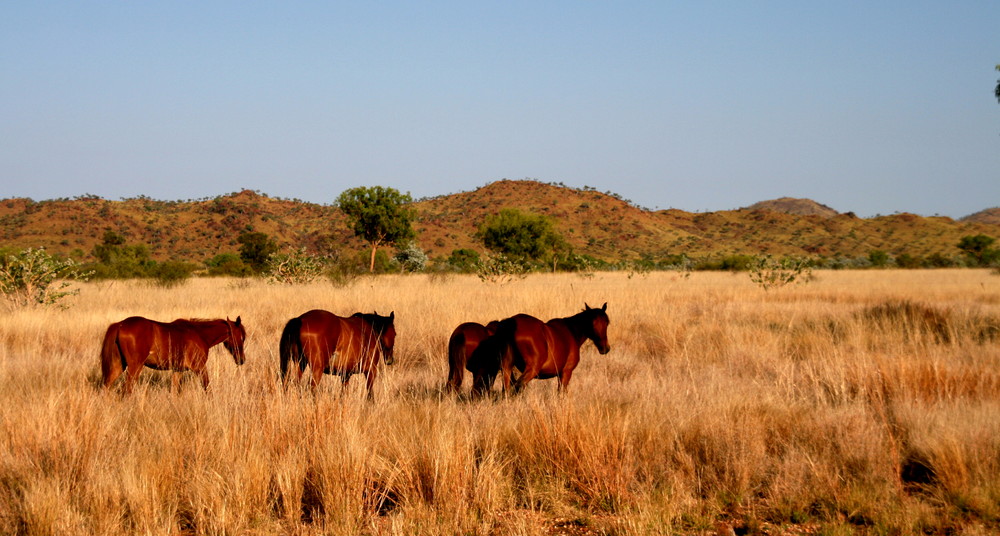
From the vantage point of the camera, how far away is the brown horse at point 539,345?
591 cm

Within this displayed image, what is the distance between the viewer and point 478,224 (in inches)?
3593

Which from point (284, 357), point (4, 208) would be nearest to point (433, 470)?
point (284, 357)

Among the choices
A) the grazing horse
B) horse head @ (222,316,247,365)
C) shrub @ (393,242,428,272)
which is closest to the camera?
the grazing horse

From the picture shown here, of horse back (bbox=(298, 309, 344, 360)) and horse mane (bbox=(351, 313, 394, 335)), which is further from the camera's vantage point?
horse mane (bbox=(351, 313, 394, 335))

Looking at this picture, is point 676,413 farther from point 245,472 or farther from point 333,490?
point 245,472

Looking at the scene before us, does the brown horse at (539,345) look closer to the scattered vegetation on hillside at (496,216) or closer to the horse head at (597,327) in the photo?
the horse head at (597,327)

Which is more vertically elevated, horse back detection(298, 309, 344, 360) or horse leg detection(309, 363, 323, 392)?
horse back detection(298, 309, 344, 360)

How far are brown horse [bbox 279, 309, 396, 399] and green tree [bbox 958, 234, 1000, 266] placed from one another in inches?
2731

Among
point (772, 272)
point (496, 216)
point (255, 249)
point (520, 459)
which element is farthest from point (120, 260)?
point (520, 459)

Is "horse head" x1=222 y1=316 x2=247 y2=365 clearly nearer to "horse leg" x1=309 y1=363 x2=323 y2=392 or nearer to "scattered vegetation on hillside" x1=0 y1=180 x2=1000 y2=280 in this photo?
"horse leg" x1=309 y1=363 x2=323 y2=392

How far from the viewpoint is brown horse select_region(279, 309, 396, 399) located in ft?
20.1

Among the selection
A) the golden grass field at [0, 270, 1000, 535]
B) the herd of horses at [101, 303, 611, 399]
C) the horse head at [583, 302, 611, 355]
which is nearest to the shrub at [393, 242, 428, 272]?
the golden grass field at [0, 270, 1000, 535]

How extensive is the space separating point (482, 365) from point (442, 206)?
366 ft

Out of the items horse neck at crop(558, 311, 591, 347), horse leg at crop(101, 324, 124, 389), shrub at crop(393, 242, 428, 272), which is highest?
shrub at crop(393, 242, 428, 272)
